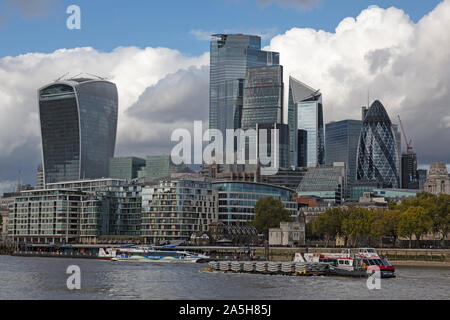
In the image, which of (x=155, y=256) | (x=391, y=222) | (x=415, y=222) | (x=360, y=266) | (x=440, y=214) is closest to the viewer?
(x=360, y=266)

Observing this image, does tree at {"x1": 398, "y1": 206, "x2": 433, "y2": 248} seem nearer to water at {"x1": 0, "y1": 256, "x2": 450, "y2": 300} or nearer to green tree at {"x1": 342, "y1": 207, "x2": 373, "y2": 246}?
green tree at {"x1": 342, "y1": 207, "x2": 373, "y2": 246}

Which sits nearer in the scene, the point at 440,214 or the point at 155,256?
the point at 155,256

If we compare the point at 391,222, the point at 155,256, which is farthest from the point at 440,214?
the point at 155,256

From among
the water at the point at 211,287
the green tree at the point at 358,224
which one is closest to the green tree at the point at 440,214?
the green tree at the point at 358,224

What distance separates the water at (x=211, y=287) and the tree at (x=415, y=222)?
56.8 meters

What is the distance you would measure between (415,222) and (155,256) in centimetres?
6599

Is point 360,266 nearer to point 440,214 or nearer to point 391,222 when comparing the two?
point 391,222

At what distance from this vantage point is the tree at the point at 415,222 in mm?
179625

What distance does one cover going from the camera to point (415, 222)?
179750 mm

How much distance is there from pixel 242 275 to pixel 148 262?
185 feet

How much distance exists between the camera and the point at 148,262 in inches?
6841

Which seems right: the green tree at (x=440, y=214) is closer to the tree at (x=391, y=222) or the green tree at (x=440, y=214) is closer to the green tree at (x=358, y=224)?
the tree at (x=391, y=222)

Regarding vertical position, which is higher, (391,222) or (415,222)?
(415,222)
